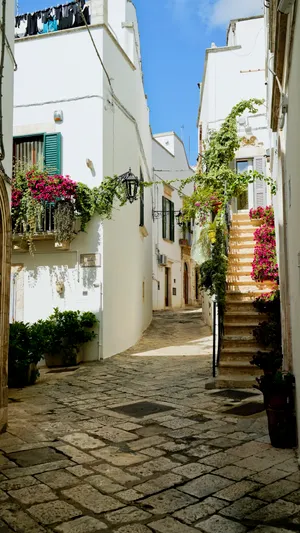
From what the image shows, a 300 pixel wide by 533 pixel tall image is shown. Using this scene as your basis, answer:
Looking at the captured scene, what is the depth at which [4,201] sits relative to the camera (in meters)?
5.24

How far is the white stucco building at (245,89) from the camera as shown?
13.4 m

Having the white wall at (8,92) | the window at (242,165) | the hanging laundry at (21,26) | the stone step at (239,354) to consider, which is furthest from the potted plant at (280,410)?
the hanging laundry at (21,26)

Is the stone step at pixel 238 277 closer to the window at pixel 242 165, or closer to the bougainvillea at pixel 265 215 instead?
the bougainvillea at pixel 265 215

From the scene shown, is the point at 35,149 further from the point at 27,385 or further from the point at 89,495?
the point at 89,495

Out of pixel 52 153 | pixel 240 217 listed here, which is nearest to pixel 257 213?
pixel 240 217

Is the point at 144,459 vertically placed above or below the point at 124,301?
→ below

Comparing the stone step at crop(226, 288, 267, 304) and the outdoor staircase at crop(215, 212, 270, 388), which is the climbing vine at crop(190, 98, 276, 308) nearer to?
the stone step at crop(226, 288, 267, 304)

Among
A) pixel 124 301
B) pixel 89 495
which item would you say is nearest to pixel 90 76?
pixel 124 301

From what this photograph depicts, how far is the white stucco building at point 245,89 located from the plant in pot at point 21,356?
834 centimetres

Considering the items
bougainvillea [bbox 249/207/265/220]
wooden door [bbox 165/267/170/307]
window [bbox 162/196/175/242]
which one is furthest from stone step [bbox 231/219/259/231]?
wooden door [bbox 165/267/170/307]

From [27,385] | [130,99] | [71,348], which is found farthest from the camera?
[130,99]

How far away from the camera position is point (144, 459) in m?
4.16

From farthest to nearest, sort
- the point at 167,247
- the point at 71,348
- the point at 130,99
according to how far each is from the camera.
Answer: the point at 167,247, the point at 130,99, the point at 71,348

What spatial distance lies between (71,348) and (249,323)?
3650mm
